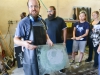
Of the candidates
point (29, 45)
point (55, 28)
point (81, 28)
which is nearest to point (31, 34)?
point (29, 45)

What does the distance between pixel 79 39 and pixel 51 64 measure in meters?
1.84

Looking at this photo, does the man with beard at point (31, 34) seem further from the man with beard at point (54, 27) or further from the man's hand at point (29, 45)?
the man with beard at point (54, 27)

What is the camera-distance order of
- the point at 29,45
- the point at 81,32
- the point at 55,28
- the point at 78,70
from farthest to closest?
the point at 81,32, the point at 78,70, the point at 55,28, the point at 29,45

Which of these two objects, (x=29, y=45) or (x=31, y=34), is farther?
(x=31, y=34)

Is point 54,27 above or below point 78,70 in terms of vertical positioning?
above

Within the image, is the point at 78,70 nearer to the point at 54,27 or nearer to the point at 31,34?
the point at 54,27

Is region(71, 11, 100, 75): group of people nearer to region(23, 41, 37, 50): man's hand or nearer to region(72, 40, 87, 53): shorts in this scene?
region(72, 40, 87, 53): shorts

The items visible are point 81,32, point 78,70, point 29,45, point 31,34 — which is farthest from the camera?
point 81,32

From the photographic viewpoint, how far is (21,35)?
1457 mm

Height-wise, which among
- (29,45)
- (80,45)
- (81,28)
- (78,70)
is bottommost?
(78,70)

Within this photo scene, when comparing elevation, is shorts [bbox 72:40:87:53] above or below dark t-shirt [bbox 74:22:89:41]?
below

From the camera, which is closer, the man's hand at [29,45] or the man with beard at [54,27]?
the man's hand at [29,45]

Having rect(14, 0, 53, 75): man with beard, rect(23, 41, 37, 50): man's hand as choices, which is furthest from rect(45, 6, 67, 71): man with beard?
rect(23, 41, 37, 50): man's hand

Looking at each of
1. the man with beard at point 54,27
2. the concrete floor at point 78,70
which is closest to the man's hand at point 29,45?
the man with beard at point 54,27
